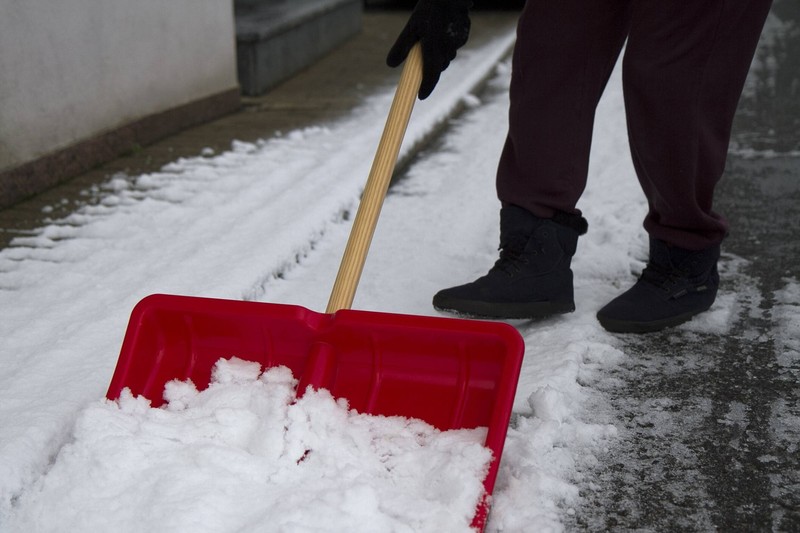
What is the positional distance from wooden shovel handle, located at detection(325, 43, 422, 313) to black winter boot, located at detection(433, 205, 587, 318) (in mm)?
383

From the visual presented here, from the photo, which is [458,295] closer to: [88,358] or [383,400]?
[383,400]

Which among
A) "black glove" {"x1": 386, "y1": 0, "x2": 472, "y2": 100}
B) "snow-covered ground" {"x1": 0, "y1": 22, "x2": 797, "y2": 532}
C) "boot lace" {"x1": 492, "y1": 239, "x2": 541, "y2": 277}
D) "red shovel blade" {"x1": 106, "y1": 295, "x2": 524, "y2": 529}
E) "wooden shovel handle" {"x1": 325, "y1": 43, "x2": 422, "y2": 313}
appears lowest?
"snow-covered ground" {"x1": 0, "y1": 22, "x2": 797, "y2": 532}

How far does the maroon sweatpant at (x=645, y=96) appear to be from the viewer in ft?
5.80

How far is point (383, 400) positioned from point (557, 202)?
2.56ft

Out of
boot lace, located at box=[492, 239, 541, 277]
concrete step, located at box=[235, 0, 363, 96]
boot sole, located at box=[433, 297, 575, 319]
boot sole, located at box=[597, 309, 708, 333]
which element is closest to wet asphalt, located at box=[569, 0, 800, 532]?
boot sole, located at box=[597, 309, 708, 333]

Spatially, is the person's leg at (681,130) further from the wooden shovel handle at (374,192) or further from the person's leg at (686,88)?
the wooden shovel handle at (374,192)

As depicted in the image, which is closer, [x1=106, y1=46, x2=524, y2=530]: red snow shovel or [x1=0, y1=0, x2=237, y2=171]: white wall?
[x1=106, y1=46, x2=524, y2=530]: red snow shovel

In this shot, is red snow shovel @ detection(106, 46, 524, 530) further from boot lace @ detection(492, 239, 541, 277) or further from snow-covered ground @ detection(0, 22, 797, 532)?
boot lace @ detection(492, 239, 541, 277)

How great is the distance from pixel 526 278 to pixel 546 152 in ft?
0.99

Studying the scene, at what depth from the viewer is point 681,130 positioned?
182cm

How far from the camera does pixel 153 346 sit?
1524 mm

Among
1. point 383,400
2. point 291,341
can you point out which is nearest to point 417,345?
point 383,400

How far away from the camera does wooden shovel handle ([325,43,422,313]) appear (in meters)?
1.62

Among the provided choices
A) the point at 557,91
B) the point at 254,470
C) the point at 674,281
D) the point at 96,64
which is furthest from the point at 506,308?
the point at 96,64
